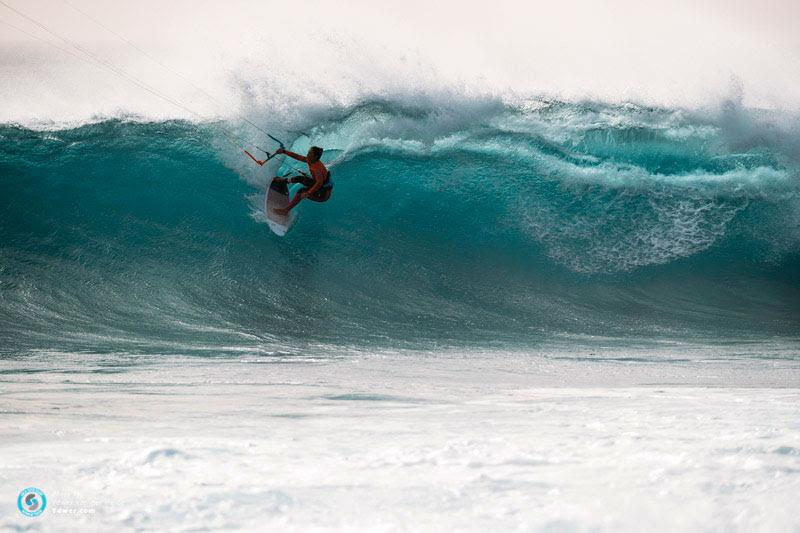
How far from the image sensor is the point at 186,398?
14.3 ft

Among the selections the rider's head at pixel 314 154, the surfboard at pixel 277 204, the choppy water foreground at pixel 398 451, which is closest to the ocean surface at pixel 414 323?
the choppy water foreground at pixel 398 451

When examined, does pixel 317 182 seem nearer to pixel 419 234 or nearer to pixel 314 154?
pixel 314 154

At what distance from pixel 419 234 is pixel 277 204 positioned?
1771 mm

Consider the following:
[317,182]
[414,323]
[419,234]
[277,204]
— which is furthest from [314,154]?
[419,234]

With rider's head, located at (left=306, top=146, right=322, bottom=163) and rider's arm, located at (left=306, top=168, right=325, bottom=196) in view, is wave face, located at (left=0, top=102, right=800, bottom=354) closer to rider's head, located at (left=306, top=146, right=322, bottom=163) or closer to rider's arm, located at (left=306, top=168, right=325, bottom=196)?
rider's arm, located at (left=306, top=168, right=325, bottom=196)

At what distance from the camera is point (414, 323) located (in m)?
6.91

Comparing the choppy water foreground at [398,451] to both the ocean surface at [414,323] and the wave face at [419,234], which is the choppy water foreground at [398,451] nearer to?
the ocean surface at [414,323]

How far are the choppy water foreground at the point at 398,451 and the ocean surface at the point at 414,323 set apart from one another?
0.06 feet

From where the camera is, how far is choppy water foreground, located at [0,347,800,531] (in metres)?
2.43

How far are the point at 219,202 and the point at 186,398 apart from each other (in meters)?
5.11

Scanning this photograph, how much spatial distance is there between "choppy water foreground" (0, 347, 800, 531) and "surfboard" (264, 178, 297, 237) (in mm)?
3513

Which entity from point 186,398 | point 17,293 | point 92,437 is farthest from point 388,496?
point 17,293

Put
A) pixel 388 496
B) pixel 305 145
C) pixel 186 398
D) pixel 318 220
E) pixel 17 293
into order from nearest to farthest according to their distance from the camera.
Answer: pixel 388 496 < pixel 186 398 < pixel 17 293 < pixel 318 220 < pixel 305 145

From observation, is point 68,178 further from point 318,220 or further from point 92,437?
point 92,437
